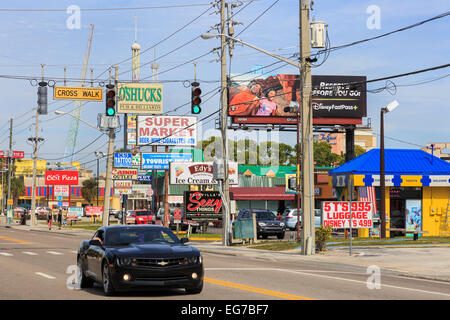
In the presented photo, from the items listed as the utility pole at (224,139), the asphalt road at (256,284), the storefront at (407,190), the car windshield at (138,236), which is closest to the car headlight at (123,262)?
the asphalt road at (256,284)

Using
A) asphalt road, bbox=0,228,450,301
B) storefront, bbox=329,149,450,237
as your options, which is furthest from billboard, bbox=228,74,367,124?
→ asphalt road, bbox=0,228,450,301

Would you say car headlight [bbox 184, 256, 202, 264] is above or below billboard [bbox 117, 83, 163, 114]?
below

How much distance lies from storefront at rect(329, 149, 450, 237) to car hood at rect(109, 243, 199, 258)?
29.4m

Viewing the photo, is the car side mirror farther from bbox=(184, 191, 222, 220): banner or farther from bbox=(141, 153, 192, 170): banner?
bbox=(141, 153, 192, 170): banner

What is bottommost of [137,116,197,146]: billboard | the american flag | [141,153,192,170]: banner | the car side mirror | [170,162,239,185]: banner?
the car side mirror

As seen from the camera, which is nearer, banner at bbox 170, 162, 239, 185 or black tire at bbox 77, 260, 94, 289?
black tire at bbox 77, 260, 94, 289

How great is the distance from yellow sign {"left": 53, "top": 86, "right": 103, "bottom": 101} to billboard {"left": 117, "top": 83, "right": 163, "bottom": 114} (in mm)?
27817

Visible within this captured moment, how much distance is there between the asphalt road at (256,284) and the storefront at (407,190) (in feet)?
62.5

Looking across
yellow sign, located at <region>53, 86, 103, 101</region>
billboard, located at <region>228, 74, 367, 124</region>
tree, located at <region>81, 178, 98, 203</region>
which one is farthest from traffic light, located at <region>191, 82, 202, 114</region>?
tree, located at <region>81, 178, 98, 203</region>

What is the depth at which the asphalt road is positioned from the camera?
14625 millimetres

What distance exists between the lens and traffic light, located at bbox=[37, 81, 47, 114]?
32.2 meters

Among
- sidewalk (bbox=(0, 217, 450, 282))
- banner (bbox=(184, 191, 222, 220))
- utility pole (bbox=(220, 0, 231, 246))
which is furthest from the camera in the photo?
banner (bbox=(184, 191, 222, 220))

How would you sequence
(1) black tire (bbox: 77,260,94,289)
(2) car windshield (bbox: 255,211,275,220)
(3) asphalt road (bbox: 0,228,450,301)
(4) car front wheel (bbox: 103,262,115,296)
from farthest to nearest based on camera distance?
1. (2) car windshield (bbox: 255,211,275,220)
2. (1) black tire (bbox: 77,260,94,289)
3. (3) asphalt road (bbox: 0,228,450,301)
4. (4) car front wheel (bbox: 103,262,115,296)
